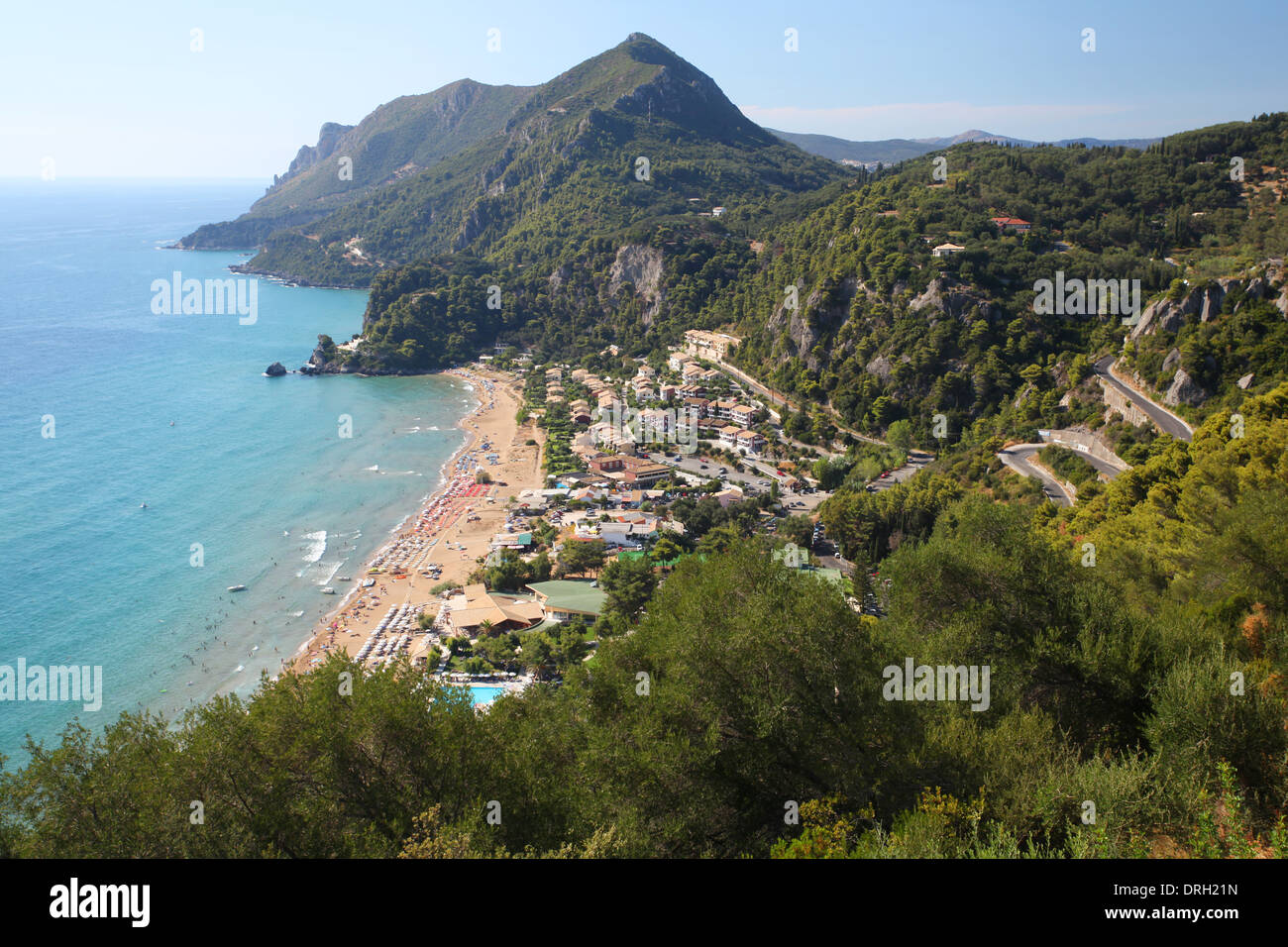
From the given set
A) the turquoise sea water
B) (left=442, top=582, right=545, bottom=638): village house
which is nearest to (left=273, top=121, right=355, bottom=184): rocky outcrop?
the turquoise sea water

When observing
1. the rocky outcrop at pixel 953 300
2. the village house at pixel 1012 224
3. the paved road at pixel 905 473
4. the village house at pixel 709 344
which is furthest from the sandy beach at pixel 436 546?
the village house at pixel 1012 224

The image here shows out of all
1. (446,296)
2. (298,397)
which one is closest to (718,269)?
(446,296)

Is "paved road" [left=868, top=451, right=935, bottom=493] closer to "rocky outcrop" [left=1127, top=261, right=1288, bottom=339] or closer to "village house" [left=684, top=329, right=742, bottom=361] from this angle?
"rocky outcrop" [left=1127, top=261, right=1288, bottom=339]

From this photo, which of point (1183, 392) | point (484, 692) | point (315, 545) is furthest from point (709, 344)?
point (484, 692)

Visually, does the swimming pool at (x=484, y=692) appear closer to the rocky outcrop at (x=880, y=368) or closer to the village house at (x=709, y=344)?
the rocky outcrop at (x=880, y=368)

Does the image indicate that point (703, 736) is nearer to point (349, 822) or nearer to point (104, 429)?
point (349, 822)
